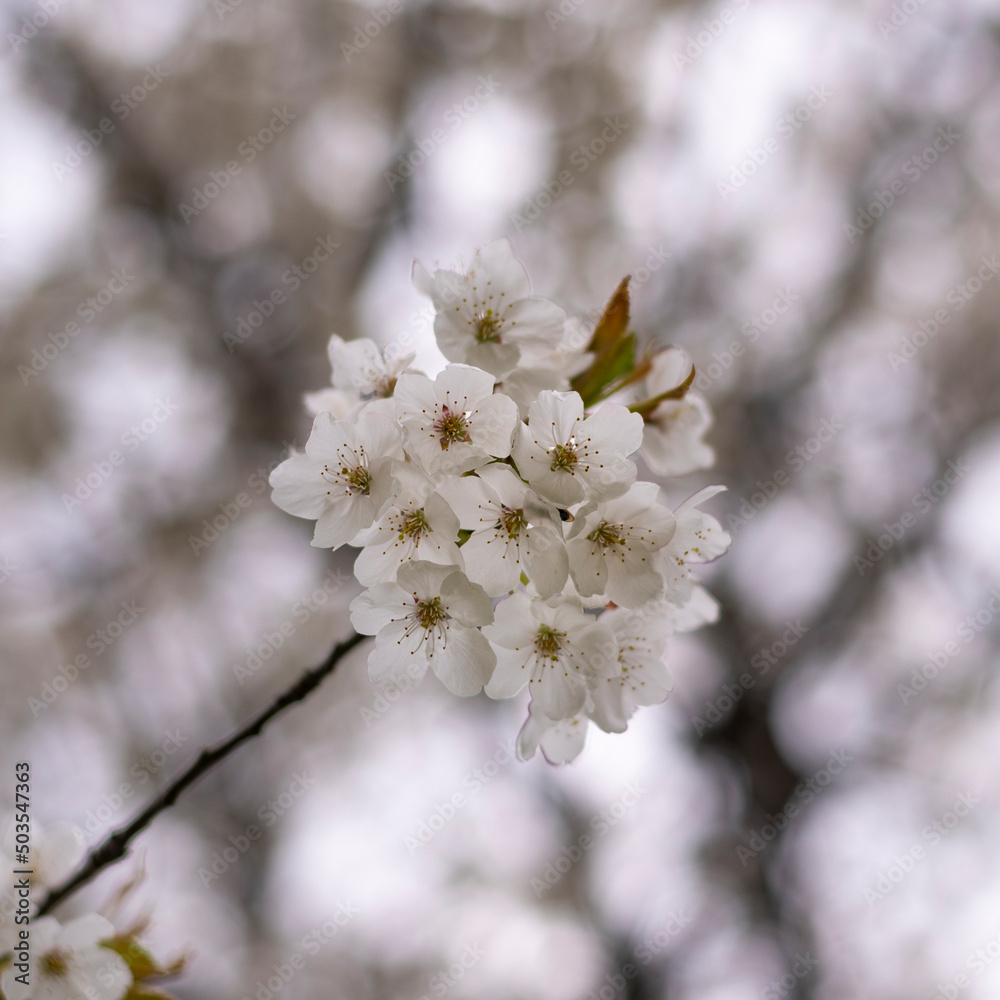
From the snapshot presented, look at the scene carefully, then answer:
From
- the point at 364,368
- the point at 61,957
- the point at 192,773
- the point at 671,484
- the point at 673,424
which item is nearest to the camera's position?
the point at 192,773

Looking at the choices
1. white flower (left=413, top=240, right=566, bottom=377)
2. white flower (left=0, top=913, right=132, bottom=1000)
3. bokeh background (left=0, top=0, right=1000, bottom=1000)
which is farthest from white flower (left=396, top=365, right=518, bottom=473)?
bokeh background (left=0, top=0, right=1000, bottom=1000)

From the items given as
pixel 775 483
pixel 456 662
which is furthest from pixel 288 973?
pixel 456 662

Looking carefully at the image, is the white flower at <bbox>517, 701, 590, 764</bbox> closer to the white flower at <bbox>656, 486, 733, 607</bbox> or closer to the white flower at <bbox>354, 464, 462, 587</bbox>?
the white flower at <bbox>656, 486, 733, 607</bbox>

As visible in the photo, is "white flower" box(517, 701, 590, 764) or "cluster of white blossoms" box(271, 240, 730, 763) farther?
"white flower" box(517, 701, 590, 764)

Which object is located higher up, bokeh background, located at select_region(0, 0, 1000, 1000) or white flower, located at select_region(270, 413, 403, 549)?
bokeh background, located at select_region(0, 0, 1000, 1000)

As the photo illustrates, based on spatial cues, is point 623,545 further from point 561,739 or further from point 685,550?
point 561,739

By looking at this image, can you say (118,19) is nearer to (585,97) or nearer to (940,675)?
(585,97)

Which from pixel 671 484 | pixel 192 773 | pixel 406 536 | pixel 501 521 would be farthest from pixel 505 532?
pixel 671 484

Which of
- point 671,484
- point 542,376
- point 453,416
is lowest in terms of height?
point 453,416
